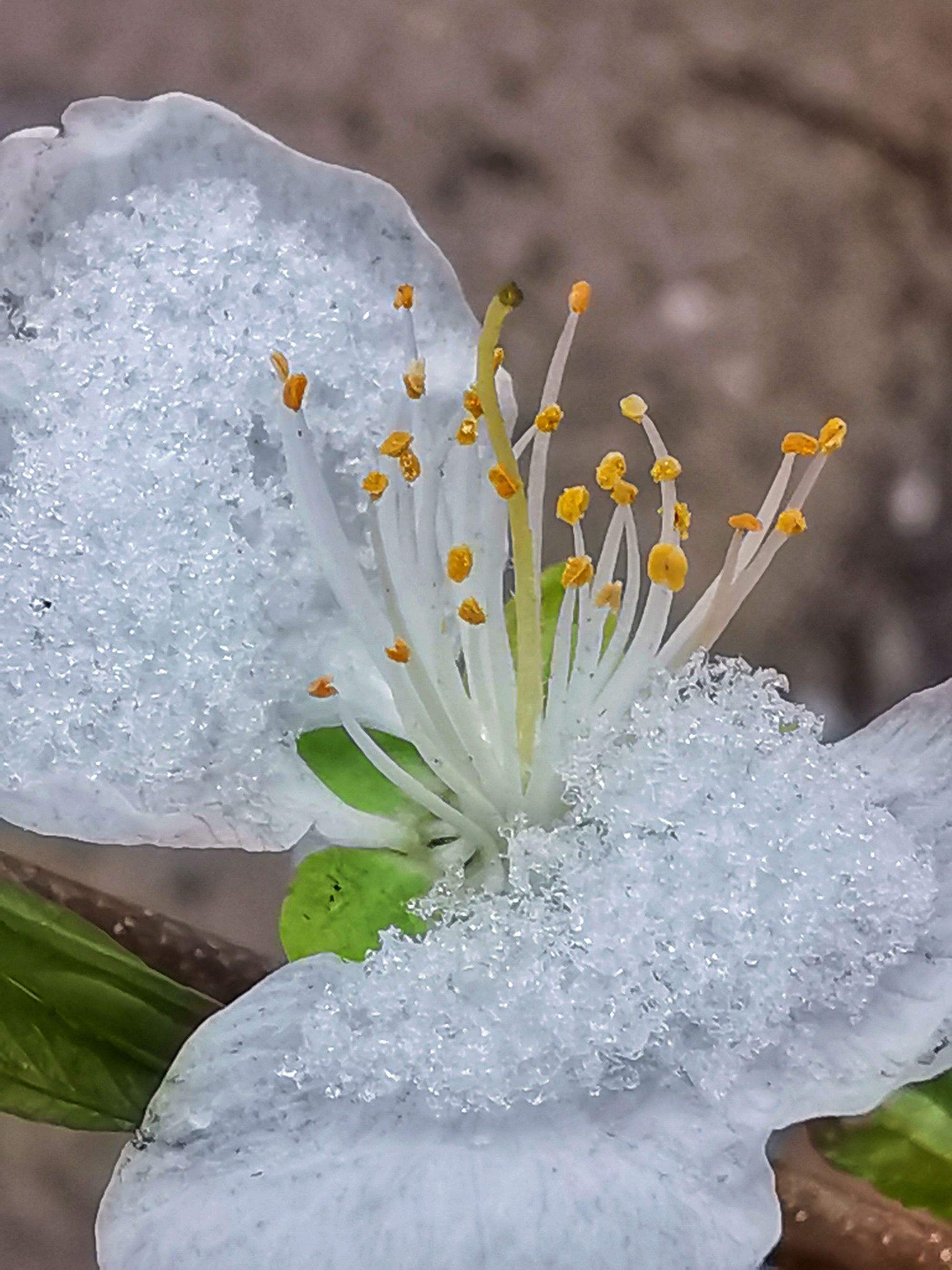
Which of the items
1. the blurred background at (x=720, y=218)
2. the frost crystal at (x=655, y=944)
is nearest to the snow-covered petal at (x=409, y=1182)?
the frost crystal at (x=655, y=944)

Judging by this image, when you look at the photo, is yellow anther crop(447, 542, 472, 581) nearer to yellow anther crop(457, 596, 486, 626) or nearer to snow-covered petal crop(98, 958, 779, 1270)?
yellow anther crop(457, 596, 486, 626)

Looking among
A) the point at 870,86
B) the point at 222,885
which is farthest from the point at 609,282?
the point at 222,885

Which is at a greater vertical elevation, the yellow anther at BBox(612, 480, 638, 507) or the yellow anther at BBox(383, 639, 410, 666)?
the yellow anther at BBox(612, 480, 638, 507)

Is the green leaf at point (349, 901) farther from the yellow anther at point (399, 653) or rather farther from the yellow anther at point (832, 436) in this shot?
the yellow anther at point (832, 436)

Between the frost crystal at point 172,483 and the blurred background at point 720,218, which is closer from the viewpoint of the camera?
the frost crystal at point 172,483

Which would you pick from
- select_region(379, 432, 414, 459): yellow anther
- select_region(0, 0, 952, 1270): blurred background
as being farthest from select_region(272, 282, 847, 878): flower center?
select_region(0, 0, 952, 1270): blurred background

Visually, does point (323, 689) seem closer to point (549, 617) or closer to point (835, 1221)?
point (549, 617)
